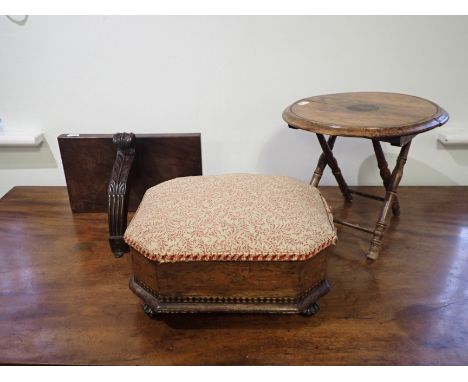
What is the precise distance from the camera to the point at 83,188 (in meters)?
1.56

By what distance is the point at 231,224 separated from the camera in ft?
3.05

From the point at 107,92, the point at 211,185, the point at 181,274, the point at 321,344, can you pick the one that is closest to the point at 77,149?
the point at 107,92

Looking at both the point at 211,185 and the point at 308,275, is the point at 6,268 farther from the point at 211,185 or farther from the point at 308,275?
the point at 308,275

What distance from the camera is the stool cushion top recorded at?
891mm

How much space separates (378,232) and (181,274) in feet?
2.25

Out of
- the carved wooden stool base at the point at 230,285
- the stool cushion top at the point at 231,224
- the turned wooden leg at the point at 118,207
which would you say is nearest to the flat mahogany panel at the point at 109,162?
the turned wooden leg at the point at 118,207

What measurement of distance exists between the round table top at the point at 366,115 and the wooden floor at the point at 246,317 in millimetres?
445

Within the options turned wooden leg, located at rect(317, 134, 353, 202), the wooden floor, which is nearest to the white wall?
turned wooden leg, located at rect(317, 134, 353, 202)

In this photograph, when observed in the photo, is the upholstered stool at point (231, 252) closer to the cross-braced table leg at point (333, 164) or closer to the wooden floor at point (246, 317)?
the wooden floor at point (246, 317)

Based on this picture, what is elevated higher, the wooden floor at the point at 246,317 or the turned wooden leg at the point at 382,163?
the turned wooden leg at the point at 382,163

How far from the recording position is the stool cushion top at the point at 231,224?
2.92 ft

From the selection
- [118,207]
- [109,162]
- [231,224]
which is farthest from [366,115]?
[109,162]

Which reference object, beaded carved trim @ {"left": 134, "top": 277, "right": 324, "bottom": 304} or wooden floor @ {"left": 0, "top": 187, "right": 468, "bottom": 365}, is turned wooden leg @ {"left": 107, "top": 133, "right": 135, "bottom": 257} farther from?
beaded carved trim @ {"left": 134, "top": 277, "right": 324, "bottom": 304}

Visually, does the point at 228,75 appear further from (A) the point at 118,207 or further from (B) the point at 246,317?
(B) the point at 246,317
